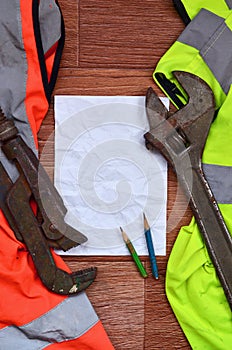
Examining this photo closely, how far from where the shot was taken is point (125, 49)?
117cm

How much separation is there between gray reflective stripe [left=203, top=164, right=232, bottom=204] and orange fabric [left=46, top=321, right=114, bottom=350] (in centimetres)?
35

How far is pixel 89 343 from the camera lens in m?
1.10

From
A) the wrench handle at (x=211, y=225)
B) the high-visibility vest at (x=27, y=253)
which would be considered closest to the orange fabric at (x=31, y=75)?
the high-visibility vest at (x=27, y=253)

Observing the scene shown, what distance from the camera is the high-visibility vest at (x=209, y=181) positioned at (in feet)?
3.68

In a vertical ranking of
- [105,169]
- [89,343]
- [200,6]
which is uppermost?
[200,6]

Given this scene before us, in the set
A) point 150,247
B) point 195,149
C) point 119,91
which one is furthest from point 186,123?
point 150,247

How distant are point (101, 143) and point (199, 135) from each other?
0.65 ft

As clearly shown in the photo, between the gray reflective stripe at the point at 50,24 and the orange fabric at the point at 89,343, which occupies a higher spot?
the gray reflective stripe at the point at 50,24

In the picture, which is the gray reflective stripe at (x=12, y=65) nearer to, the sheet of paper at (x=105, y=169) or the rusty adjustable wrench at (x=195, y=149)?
the sheet of paper at (x=105, y=169)

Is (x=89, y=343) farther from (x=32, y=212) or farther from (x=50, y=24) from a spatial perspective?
(x=50, y=24)

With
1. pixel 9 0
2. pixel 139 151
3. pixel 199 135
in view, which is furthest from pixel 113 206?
pixel 9 0

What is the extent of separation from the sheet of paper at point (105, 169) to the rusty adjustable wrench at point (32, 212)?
5 cm

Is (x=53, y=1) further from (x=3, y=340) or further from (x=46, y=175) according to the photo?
(x=3, y=340)

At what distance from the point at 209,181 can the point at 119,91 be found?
0.26m
